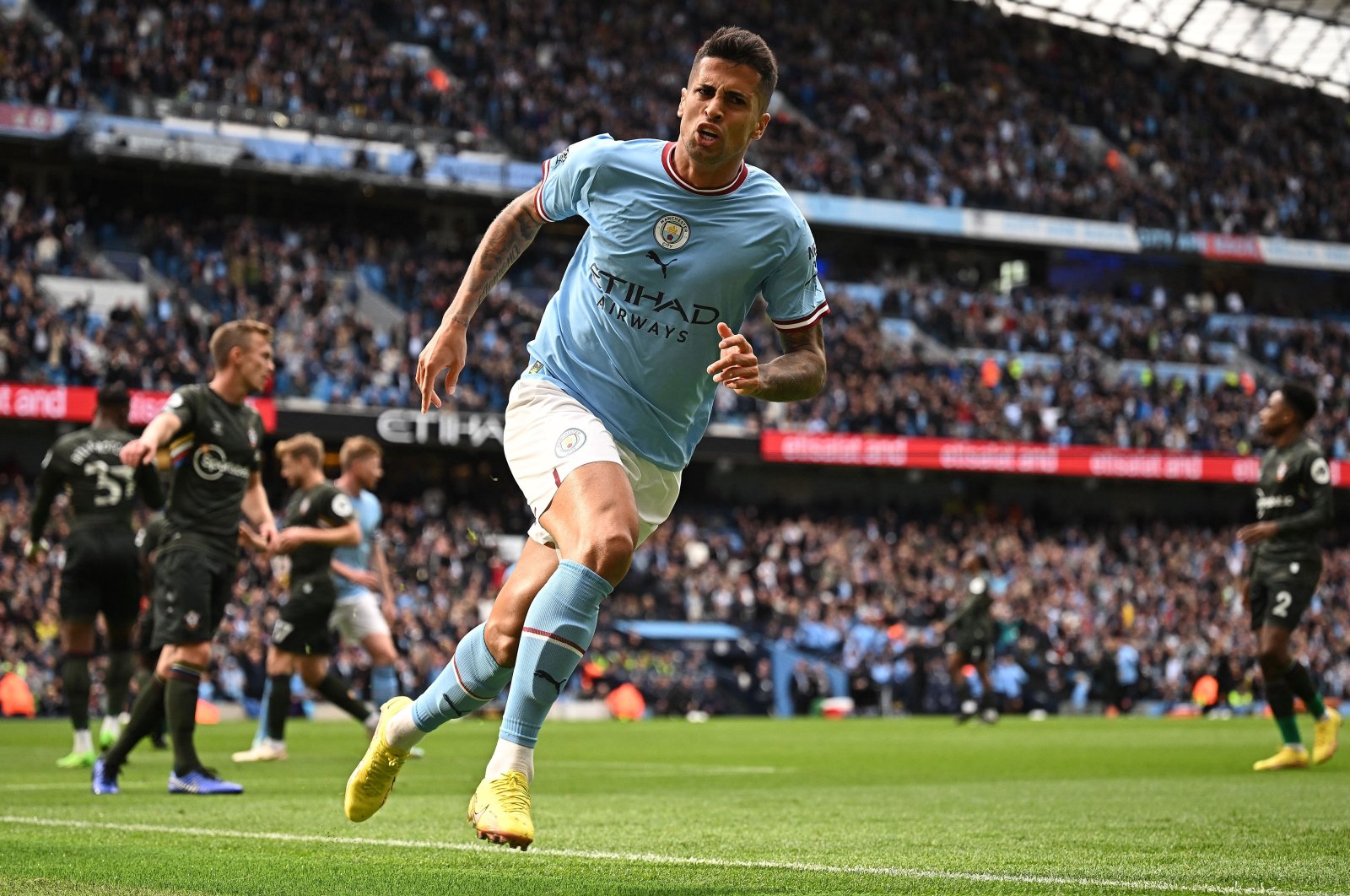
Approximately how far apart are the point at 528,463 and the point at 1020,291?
136 feet

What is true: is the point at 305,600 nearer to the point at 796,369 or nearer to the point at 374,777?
the point at 374,777

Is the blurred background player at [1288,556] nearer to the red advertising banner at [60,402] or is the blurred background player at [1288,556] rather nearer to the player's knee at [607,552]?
the player's knee at [607,552]

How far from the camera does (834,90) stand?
45812 millimetres

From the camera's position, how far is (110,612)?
450 inches

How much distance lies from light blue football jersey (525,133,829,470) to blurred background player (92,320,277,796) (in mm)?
3514

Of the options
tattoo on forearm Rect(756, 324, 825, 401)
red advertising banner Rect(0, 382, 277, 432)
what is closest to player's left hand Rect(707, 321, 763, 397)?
tattoo on forearm Rect(756, 324, 825, 401)

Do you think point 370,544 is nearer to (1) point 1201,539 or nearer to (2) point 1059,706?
(2) point 1059,706

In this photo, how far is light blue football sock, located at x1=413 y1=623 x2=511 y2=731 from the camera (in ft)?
17.4

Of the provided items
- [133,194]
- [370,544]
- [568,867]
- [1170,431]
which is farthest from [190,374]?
[568,867]

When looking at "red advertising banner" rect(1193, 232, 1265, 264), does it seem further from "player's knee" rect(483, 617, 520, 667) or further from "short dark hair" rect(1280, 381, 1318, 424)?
"player's knee" rect(483, 617, 520, 667)

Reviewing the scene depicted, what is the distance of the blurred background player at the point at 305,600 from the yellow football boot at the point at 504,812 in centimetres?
695

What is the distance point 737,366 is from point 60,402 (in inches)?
1052

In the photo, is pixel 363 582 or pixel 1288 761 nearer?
pixel 1288 761

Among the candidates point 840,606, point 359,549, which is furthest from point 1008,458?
point 359,549
